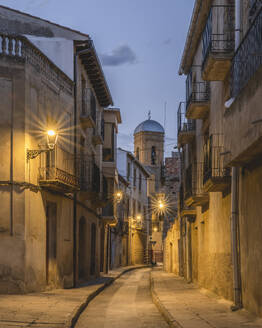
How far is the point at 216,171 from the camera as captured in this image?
1420 centimetres

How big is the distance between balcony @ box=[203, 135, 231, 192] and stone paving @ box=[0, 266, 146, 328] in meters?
4.14

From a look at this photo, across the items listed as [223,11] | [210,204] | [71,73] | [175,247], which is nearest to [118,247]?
[175,247]

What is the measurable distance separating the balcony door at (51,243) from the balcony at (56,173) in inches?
34.1

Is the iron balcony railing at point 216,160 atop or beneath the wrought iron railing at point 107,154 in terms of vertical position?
beneath

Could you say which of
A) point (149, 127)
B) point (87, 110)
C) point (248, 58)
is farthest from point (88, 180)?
point (149, 127)

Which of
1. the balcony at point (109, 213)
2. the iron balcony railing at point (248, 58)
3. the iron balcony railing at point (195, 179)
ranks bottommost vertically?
the balcony at point (109, 213)

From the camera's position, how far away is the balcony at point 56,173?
1630cm

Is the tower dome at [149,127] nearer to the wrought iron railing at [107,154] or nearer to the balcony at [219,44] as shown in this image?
the wrought iron railing at [107,154]

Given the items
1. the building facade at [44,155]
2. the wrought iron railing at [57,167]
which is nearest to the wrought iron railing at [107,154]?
the building facade at [44,155]

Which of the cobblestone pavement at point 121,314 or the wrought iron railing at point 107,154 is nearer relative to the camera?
the cobblestone pavement at point 121,314

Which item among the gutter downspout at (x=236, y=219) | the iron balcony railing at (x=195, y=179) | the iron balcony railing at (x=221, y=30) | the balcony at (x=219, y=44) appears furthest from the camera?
the iron balcony railing at (x=195, y=179)

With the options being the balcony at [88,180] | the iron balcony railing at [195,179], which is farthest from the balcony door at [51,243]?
the iron balcony railing at [195,179]

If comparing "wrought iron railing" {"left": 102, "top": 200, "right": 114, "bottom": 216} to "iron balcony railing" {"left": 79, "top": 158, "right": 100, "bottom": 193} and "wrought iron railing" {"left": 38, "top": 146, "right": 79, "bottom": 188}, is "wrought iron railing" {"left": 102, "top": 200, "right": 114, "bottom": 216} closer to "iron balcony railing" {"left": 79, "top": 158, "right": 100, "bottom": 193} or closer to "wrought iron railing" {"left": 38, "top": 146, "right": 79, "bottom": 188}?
"iron balcony railing" {"left": 79, "top": 158, "right": 100, "bottom": 193}

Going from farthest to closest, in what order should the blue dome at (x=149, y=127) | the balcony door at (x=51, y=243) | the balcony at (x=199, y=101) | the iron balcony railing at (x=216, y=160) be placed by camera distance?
1. the blue dome at (x=149, y=127)
2. the balcony door at (x=51, y=243)
3. the balcony at (x=199, y=101)
4. the iron balcony railing at (x=216, y=160)
